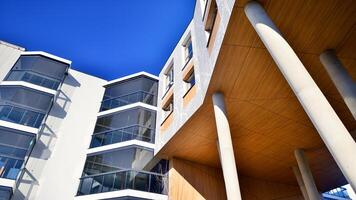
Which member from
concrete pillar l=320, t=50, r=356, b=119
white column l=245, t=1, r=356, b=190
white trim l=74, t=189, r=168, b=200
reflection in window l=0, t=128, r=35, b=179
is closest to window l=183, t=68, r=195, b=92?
white trim l=74, t=189, r=168, b=200

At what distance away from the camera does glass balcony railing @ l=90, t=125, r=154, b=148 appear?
1314 cm

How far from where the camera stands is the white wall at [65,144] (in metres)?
11.3

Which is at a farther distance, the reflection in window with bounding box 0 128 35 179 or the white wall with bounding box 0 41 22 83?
the white wall with bounding box 0 41 22 83

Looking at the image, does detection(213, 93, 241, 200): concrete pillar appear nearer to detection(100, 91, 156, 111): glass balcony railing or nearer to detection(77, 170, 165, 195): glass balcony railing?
detection(77, 170, 165, 195): glass balcony railing

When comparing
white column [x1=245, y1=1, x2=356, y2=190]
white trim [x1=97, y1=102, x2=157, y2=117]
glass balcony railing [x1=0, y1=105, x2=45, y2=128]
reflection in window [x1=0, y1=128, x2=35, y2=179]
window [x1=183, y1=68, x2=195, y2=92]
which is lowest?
white column [x1=245, y1=1, x2=356, y2=190]

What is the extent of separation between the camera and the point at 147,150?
12.6 meters

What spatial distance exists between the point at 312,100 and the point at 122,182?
364 inches

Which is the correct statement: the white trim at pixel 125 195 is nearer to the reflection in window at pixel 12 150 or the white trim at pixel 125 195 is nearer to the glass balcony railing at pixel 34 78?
the reflection in window at pixel 12 150

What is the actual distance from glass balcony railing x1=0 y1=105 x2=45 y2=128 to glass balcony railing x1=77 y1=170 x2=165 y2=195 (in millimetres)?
4355

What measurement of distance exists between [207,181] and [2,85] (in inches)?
483

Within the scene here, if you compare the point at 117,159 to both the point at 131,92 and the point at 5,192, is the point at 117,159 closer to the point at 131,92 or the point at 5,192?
the point at 131,92

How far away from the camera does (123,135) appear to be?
1335cm

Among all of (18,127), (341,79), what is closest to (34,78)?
(18,127)

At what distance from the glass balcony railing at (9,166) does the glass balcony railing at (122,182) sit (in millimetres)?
2879
